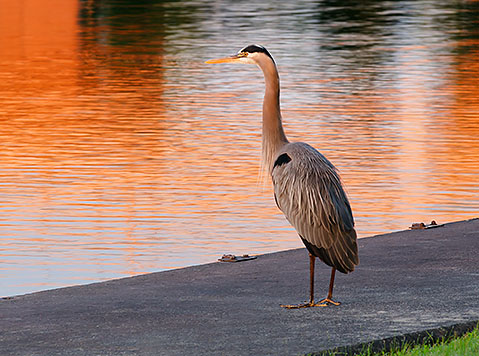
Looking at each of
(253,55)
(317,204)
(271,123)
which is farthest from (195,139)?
(317,204)

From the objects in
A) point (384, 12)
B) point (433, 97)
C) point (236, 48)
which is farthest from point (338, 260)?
point (384, 12)

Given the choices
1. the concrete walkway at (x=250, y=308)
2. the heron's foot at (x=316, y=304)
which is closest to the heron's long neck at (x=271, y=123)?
the concrete walkway at (x=250, y=308)

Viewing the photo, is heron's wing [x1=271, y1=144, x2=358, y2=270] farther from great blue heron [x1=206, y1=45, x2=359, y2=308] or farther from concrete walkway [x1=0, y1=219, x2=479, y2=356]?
concrete walkway [x1=0, y1=219, x2=479, y2=356]

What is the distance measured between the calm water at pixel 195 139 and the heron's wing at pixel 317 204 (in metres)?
2.88

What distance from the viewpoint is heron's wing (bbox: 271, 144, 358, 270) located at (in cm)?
840

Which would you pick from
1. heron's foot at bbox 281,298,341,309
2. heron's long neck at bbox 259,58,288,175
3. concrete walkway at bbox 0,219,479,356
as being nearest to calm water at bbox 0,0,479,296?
concrete walkway at bbox 0,219,479,356

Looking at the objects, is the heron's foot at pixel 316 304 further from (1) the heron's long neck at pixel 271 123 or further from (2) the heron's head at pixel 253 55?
(2) the heron's head at pixel 253 55

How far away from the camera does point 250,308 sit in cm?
841

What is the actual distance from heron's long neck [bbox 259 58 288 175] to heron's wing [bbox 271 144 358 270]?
37 centimetres

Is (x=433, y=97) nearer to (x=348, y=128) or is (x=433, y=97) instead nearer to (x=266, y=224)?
(x=348, y=128)

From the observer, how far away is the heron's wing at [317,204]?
8398mm

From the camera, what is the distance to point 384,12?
5306 centimetres

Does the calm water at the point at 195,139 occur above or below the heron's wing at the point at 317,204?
below

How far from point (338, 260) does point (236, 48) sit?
25479 millimetres
